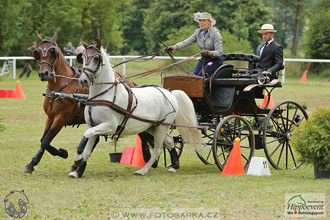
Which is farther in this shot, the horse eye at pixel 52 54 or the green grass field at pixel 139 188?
the horse eye at pixel 52 54

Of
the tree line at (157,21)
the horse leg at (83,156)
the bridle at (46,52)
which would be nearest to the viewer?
the horse leg at (83,156)

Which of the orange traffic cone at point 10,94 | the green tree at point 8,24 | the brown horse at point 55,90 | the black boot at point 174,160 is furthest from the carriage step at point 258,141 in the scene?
the green tree at point 8,24

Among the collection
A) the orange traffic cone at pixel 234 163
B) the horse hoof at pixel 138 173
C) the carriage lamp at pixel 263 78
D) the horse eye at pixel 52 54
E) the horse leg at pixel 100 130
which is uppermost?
the horse eye at pixel 52 54

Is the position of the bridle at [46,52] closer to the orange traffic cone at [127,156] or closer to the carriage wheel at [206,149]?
the orange traffic cone at [127,156]

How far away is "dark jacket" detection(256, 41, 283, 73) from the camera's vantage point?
10930mm

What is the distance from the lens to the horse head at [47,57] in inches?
379

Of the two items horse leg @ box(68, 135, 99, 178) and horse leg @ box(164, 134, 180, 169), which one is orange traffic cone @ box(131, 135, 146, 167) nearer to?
horse leg @ box(164, 134, 180, 169)

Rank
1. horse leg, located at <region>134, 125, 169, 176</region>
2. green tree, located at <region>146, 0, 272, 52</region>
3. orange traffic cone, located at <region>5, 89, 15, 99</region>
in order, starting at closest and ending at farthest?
horse leg, located at <region>134, 125, 169, 176</region> < orange traffic cone, located at <region>5, 89, 15, 99</region> < green tree, located at <region>146, 0, 272, 52</region>

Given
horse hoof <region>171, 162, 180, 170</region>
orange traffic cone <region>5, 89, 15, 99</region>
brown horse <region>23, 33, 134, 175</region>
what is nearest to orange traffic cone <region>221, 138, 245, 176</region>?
horse hoof <region>171, 162, 180, 170</region>

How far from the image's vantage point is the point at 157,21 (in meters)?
45.0

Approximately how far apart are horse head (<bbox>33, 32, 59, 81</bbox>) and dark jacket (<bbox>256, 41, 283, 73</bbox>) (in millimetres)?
3395

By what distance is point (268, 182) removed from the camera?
30.0 ft

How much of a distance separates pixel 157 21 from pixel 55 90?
35.4 metres

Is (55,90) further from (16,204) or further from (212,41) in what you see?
(16,204)
